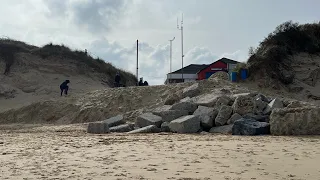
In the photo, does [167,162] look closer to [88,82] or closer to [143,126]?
[143,126]

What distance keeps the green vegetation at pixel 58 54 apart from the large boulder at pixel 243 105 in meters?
20.4

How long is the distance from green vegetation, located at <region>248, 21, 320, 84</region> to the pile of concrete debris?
16.4 feet

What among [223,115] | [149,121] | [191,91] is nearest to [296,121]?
[223,115]

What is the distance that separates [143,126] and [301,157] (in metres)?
7.79

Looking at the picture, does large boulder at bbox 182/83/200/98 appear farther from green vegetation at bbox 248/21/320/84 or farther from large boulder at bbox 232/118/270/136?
large boulder at bbox 232/118/270/136

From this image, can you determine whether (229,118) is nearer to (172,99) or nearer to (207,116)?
(207,116)

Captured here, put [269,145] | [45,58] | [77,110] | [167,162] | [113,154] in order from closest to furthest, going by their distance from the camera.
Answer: [167,162], [113,154], [269,145], [77,110], [45,58]

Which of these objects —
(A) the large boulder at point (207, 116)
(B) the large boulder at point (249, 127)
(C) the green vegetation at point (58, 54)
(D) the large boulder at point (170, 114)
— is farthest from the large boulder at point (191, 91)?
(C) the green vegetation at point (58, 54)

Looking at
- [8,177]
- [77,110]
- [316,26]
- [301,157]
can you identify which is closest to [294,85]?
[316,26]

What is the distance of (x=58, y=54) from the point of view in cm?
3378

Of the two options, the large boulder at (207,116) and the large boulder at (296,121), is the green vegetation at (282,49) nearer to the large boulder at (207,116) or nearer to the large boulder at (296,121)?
the large boulder at (207,116)

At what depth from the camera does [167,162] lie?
24.2ft

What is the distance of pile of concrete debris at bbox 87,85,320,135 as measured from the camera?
12664mm

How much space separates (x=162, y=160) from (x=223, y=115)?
719cm
